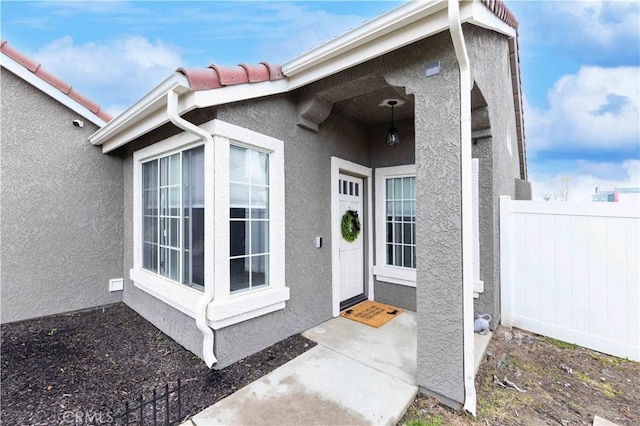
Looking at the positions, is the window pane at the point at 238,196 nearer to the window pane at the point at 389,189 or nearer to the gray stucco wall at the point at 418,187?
the gray stucco wall at the point at 418,187

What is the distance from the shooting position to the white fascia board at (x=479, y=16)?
9.70 ft

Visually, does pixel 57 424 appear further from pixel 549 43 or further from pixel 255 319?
pixel 549 43

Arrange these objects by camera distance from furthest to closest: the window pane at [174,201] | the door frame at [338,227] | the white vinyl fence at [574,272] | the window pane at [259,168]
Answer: the door frame at [338,227]
the window pane at [174,201]
the window pane at [259,168]
the white vinyl fence at [574,272]

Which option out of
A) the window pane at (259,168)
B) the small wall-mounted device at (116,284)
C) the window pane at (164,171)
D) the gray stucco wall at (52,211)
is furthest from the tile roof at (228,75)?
the small wall-mounted device at (116,284)

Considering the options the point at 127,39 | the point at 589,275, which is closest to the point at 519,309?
the point at 589,275

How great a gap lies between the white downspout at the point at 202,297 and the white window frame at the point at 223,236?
0.21 feet

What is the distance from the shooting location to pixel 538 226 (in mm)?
5156

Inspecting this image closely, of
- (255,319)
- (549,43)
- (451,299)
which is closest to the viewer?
(451,299)

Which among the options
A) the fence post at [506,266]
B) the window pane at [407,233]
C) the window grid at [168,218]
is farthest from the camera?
the window pane at [407,233]

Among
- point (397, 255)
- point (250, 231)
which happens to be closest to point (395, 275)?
point (397, 255)

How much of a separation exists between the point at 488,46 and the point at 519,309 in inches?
192

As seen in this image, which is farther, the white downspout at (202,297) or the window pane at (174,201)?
the window pane at (174,201)

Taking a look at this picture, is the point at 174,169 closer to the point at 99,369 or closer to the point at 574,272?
the point at 99,369

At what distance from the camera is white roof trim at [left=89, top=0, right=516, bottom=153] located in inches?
119
